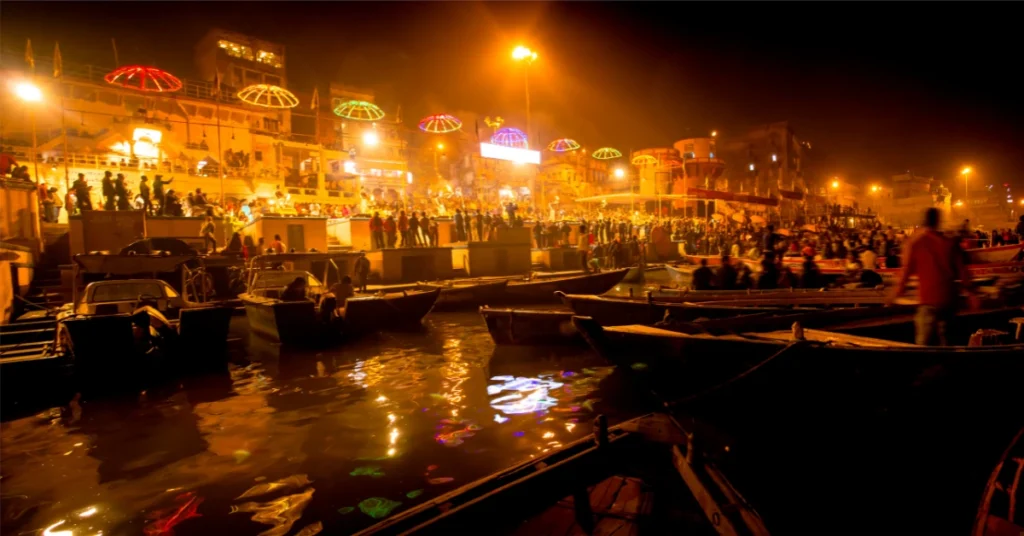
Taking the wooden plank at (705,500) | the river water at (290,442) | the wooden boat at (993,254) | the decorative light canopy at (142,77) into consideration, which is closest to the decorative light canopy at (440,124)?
the decorative light canopy at (142,77)

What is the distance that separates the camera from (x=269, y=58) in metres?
52.4

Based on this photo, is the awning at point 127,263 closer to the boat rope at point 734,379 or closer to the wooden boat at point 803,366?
the wooden boat at point 803,366

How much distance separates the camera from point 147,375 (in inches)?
379

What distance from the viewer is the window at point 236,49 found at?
48000 mm

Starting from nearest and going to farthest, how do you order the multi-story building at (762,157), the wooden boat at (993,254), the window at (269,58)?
the wooden boat at (993,254) → the window at (269,58) → the multi-story building at (762,157)

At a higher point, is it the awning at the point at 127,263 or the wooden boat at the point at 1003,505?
the awning at the point at 127,263

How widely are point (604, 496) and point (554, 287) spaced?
14.0m

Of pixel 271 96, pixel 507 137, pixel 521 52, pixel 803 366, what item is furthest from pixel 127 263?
pixel 507 137

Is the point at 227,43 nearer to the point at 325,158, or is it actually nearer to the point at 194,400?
the point at 325,158

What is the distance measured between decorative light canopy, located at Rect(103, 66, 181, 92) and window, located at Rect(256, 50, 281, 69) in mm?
33893

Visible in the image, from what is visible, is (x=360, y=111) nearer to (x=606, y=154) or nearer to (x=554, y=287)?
(x=554, y=287)

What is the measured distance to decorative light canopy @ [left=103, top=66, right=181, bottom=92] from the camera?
66.8ft

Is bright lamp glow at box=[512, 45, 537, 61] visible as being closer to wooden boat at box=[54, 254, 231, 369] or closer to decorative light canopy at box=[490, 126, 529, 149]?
wooden boat at box=[54, 254, 231, 369]

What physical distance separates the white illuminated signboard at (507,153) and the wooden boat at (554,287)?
2395 centimetres
